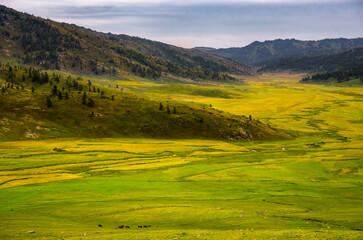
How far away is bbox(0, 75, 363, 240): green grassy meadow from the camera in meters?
27.5

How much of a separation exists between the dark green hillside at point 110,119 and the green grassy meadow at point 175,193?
18.5 metres

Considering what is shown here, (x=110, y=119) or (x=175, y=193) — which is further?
(x=110, y=119)

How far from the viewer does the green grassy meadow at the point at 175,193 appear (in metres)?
27.5

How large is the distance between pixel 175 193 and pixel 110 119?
8288 centimetres

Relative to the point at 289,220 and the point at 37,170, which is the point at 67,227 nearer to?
the point at 289,220

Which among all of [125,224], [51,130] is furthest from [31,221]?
[51,130]

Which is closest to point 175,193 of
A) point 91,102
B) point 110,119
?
point 110,119

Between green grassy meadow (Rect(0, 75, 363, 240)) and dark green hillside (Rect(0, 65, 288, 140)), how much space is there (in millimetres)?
18462

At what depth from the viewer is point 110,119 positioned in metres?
122

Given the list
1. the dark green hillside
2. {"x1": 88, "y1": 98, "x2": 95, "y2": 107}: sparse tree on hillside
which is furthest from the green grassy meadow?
{"x1": 88, "y1": 98, "x2": 95, "y2": 107}: sparse tree on hillside

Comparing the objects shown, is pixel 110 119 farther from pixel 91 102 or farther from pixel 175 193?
pixel 175 193

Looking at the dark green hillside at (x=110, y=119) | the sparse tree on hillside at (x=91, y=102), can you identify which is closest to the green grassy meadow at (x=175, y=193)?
the dark green hillside at (x=110, y=119)

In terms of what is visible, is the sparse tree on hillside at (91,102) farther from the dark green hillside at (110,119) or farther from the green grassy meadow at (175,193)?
the green grassy meadow at (175,193)

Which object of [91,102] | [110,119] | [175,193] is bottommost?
[175,193]
